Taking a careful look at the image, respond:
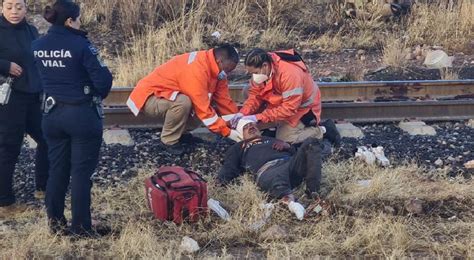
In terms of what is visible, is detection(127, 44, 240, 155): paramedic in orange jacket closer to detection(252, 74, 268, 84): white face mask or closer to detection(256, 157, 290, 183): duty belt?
detection(252, 74, 268, 84): white face mask

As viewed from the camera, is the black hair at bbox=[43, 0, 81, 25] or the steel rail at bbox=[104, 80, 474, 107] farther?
the steel rail at bbox=[104, 80, 474, 107]

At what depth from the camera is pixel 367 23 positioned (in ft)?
46.6

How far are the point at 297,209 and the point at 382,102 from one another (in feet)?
11.0

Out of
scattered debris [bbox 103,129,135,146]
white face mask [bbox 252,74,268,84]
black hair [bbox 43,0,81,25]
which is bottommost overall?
scattered debris [bbox 103,129,135,146]

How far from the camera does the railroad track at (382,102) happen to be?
9648mm

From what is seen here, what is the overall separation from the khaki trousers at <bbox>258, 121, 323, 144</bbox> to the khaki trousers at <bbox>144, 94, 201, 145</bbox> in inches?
29.6

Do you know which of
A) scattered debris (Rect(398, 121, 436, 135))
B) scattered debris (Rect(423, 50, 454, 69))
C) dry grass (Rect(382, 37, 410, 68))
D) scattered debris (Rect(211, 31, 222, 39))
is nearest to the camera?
scattered debris (Rect(398, 121, 436, 135))

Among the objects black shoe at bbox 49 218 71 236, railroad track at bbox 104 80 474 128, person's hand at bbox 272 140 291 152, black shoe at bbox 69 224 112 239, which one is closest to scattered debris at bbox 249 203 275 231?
person's hand at bbox 272 140 291 152

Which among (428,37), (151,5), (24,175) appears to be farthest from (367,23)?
(24,175)

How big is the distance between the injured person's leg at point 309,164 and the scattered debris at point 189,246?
137cm

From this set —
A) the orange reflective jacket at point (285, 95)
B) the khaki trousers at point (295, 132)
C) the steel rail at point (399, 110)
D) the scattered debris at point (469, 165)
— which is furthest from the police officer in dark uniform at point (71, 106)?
the scattered debris at point (469, 165)

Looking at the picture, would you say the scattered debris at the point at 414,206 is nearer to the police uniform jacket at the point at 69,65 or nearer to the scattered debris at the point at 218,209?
the scattered debris at the point at 218,209

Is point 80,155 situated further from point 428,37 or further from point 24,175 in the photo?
point 428,37

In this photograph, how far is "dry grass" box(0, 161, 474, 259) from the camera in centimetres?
608
